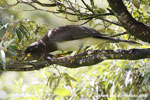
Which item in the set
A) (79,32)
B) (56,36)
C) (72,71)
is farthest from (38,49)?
(72,71)

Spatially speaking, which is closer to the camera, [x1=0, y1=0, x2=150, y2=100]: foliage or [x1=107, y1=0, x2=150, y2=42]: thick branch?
[x1=107, y1=0, x2=150, y2=42]: thick branch

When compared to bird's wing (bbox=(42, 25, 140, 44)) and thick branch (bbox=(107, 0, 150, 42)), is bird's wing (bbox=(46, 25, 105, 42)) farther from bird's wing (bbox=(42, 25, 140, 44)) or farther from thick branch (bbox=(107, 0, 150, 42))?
thick branch (bbox=(107, 0, 150, 42))

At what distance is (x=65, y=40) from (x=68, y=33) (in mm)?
78

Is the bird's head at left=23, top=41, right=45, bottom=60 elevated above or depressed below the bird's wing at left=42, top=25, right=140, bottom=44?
below

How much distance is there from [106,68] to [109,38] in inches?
42.5

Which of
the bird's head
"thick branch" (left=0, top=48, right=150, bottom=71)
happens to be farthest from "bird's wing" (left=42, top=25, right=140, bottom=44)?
"thick branch" (left=0, top=48, right=150, bottom=71)

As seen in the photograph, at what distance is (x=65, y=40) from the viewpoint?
2492 millimetres

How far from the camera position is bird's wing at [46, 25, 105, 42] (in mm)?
2383

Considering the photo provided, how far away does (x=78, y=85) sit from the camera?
3.20 meters

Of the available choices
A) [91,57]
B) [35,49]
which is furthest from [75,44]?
[91,57]

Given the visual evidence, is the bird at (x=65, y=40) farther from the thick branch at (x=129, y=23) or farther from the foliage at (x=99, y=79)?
the thick branch at (x=129, y=23)

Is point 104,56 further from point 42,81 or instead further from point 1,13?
point 42,81

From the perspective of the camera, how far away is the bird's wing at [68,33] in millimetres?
2383

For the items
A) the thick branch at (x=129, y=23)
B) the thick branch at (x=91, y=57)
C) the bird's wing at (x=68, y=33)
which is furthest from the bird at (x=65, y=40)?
the thick branch at (x=129, y=23)
